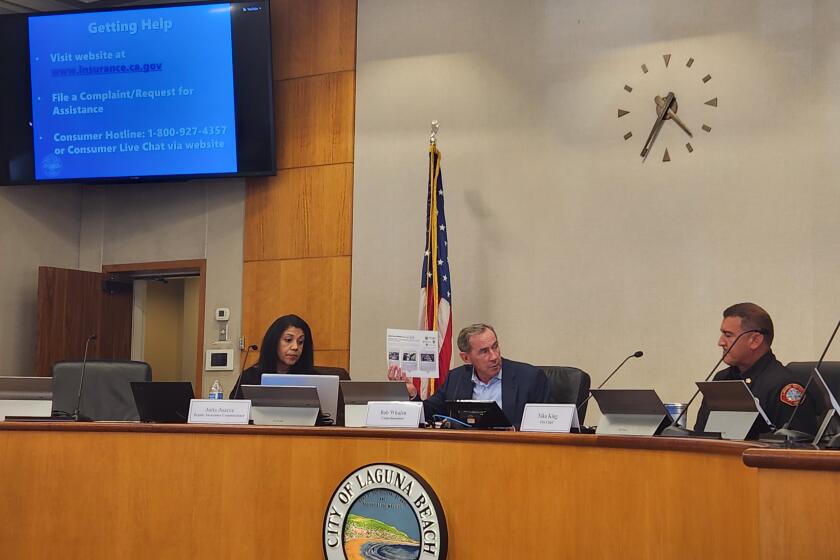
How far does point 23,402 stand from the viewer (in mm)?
3973

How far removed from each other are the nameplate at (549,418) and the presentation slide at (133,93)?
3794 mm

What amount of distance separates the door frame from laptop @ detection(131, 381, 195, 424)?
2.85 m

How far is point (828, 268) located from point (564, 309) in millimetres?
1382

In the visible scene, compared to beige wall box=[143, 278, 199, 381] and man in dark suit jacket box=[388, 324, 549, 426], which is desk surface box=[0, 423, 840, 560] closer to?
man in dark suit jacket box=[388, 324, 549, 426]

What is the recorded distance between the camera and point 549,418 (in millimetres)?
3096

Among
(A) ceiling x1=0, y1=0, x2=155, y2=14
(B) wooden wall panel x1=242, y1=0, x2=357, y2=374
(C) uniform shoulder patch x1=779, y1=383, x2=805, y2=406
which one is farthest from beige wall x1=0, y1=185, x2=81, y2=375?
(C) uniform shoulder patch x1=779, y1=383, x2=805, y2=406

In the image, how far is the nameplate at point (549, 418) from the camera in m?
3.06

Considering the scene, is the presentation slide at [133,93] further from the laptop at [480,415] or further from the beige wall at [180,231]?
the laptop at [480,415]

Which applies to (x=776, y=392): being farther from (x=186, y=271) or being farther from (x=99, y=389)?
(x=186, y=271)

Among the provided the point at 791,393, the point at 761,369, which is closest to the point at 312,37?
the point at 761,369

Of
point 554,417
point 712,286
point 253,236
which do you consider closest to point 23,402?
point 554,417

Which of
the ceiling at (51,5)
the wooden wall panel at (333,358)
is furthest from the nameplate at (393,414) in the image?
the ceiling at (51,5)

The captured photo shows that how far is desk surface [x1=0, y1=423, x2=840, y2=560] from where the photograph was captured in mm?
2527

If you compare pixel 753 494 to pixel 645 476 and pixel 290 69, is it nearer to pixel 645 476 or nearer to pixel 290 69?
pixel 645 476
